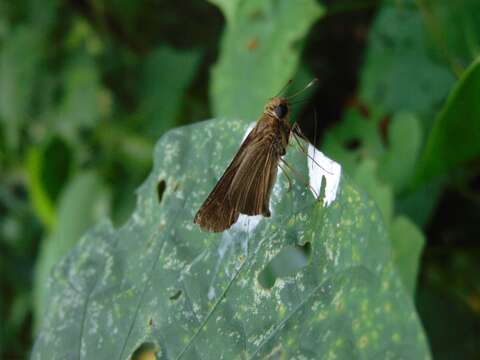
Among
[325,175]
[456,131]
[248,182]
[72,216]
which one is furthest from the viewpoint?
[72,216]

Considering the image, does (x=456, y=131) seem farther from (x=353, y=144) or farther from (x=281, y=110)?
(x=353, y=144)

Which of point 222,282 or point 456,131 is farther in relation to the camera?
point 456,131

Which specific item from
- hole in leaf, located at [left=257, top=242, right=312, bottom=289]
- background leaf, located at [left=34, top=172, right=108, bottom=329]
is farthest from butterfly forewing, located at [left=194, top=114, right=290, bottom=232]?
background leaf, located at [left=34, top=172, right=108, bottom=329]

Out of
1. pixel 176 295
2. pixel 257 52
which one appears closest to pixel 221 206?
pixel 176 295

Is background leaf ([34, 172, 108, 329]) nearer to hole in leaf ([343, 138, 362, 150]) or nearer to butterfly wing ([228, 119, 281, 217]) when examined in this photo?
hole in leaf ([343, 138, 362, 150])

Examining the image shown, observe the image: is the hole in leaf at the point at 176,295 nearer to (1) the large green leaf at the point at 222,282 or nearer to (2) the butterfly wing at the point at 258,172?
(1) the large green leaf at the point at 222,282

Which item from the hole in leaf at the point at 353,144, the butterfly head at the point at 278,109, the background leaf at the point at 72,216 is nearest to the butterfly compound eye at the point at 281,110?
the butterfly head at the point at 278,109
